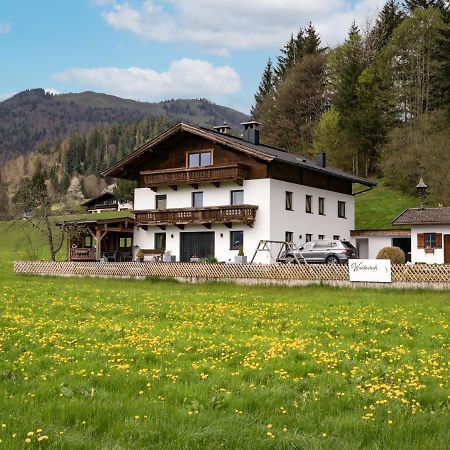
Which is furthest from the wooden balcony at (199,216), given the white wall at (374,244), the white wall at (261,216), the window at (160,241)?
the white wall at (374,244)

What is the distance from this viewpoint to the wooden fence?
24844 millimetres

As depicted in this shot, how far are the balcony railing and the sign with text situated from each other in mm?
15585

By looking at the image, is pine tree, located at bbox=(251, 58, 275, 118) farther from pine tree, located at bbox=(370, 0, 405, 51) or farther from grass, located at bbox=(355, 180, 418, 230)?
grass, located at bbox=(355, 180, 418, 230)

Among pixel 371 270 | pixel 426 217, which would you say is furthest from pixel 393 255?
pixel 371 270

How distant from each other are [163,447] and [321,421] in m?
1.95

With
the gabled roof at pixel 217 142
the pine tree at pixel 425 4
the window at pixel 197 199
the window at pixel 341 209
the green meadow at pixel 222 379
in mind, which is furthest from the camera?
the pine tree at pixel 425 4

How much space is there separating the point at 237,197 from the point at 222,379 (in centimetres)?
3354

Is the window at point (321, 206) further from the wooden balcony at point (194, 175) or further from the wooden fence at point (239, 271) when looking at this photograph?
the wooden fence at point (239, 271)

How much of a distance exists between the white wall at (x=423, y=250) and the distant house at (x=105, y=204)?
69544mm

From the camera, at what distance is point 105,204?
11250cm

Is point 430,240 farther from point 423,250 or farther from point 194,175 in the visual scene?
point 194,175

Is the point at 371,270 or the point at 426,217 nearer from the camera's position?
the point at 371,270

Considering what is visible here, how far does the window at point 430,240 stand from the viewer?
40.6 metres

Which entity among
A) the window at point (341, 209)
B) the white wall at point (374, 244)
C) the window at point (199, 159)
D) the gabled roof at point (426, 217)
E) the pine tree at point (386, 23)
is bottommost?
the white wall at point (374, 244)
